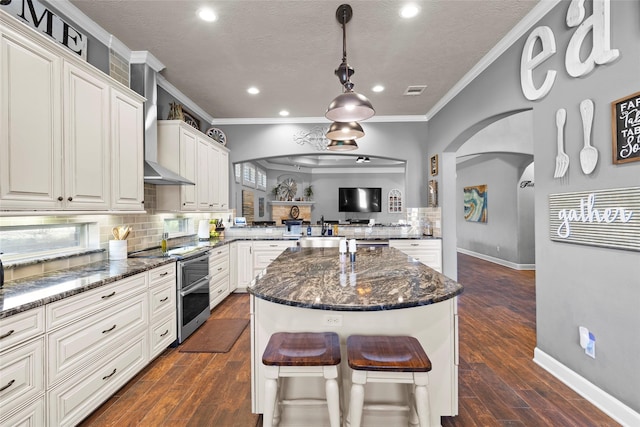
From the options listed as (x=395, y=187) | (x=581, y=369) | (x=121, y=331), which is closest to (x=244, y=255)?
(x=121, y=331)

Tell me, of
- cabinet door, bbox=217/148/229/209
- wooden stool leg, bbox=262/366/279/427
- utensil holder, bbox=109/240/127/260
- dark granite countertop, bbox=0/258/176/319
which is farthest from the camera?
cabinet door, bbox=217/148/229/209

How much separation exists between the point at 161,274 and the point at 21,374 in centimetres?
121

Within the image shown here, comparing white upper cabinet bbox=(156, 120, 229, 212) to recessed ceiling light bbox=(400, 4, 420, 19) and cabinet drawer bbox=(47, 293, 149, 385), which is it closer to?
cabinet drawer bbox=(47, 293, 149, 385)

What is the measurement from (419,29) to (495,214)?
5.94m

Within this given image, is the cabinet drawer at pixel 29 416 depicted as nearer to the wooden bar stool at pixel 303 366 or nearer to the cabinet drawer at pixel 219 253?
the wooden bar stool at pixel 303 366

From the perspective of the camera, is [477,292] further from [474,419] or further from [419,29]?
[419,29]

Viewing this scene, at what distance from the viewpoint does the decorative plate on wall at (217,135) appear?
4.95 meters

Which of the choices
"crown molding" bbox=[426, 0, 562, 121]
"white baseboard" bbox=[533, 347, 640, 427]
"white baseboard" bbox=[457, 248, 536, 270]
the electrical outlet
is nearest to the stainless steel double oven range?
the electrical outlet

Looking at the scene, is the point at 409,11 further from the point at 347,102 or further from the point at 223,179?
the point at 223,179

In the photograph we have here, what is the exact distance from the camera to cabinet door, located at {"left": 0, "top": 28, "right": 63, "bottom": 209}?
5.42ft

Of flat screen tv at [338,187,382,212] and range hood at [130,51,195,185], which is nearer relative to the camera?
range hood at [130,51,195,185]

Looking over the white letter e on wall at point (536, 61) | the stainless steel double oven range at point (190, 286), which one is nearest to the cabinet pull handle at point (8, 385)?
the stainless steel double oven range at point (190, 286)

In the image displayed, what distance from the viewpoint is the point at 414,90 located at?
4.03 meters

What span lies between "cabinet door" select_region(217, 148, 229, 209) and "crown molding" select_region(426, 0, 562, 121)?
3.50m
